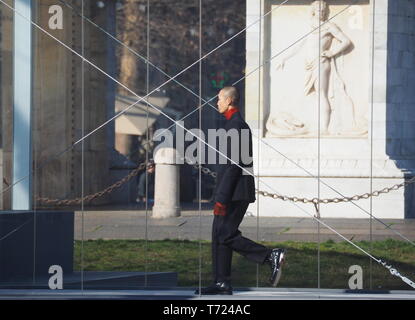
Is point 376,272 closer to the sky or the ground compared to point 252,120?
closer to the ground

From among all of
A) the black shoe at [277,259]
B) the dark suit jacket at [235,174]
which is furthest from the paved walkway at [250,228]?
the dark suit jacket at [235,174]

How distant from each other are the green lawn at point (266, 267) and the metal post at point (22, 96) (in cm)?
148

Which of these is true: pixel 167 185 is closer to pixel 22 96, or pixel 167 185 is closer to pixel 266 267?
pixel 266 267

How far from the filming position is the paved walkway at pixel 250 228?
1611 centimetres

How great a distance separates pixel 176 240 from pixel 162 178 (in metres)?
3.29

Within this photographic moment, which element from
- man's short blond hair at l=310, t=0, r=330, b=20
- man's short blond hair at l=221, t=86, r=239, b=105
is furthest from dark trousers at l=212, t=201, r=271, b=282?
man's short blond hair at l=310, t=0, r=330, b=20

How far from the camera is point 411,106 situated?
19.8 metres

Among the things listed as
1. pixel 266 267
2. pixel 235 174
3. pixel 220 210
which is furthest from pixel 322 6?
pixel 220 210

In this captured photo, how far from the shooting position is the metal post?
40.2 feet

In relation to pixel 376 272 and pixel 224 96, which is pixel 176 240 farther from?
pixel 224 96

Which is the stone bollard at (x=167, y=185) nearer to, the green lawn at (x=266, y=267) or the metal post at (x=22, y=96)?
the green lawn at (x=266, y=267)

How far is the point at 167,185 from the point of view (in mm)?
19016
